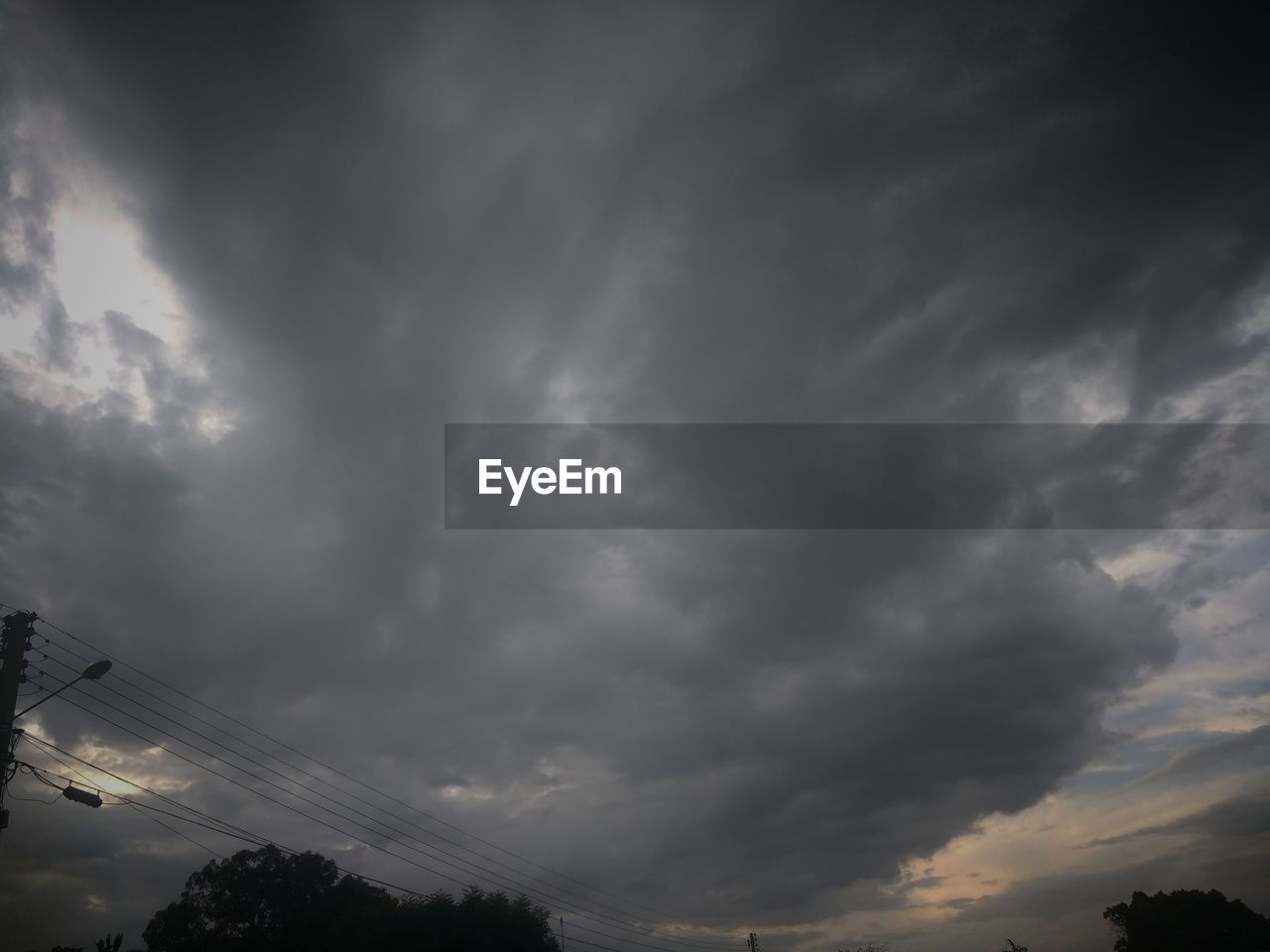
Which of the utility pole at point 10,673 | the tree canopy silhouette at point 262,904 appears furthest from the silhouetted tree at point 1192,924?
the utility pole at point 10,673

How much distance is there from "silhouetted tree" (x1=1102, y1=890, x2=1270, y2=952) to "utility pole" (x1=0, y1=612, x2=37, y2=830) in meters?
114

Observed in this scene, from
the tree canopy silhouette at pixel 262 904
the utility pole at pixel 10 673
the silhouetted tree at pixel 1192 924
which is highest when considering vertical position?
the utility pole at pixel 10 673

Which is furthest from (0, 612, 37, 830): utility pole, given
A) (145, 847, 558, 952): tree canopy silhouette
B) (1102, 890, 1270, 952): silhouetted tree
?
(1102, 890, 1270, 952): silhouetted tree

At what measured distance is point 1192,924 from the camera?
89250 mm

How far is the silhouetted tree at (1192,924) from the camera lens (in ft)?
285

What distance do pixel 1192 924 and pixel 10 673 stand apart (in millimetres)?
117332

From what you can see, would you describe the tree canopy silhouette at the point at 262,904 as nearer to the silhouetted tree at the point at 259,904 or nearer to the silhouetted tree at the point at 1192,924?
Answer: the silhouetted tree at the point at 259,904

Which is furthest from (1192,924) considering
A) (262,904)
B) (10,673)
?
(10,673)

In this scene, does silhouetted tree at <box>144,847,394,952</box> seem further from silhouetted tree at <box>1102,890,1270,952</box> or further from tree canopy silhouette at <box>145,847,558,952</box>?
silhouetted tree at <box>1102,890,1270,952</box>

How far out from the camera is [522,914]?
5100 cm

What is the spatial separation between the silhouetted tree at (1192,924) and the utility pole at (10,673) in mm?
114407

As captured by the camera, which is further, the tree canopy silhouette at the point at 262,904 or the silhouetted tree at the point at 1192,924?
the silhouetted tree at the point at 1192,924

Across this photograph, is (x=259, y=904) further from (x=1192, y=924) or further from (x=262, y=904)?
(x=1192, y=924)

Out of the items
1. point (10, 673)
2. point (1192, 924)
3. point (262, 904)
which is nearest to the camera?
point (10, 673)
